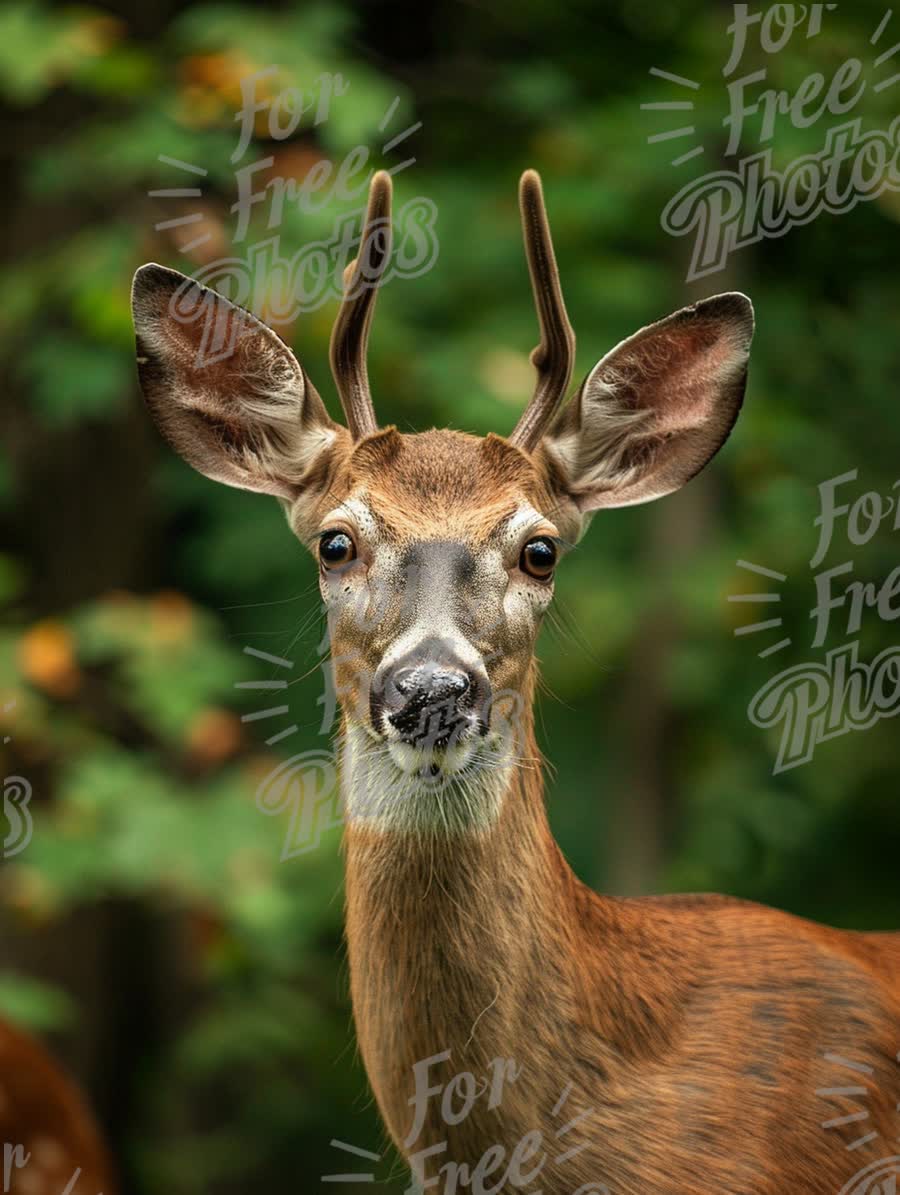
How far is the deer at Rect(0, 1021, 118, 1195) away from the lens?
5.59 m

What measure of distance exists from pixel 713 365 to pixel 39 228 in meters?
5.86

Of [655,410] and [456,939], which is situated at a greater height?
[655,410]

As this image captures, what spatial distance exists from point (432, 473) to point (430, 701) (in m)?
0.62

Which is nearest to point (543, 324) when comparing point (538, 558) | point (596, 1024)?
point (538, 558)

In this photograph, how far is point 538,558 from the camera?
11.5ft

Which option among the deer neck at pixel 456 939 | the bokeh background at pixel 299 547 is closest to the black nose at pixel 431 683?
the deer neck at pixel 456 939

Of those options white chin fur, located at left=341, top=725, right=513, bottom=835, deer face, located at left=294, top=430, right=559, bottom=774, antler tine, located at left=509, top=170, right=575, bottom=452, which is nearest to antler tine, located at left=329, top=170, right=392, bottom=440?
deer face, located at left=294, top=430, right=559, bottom=774

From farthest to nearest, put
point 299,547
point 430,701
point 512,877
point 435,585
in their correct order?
point 299,547, point 512,877, point 435,585, point 430,701

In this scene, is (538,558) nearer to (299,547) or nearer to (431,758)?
(431,758)

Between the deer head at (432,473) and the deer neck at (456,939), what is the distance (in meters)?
0.06

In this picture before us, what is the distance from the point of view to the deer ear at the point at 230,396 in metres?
3.68

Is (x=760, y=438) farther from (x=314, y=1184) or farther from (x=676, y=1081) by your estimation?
(x=314, y=1184)

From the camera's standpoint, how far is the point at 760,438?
7.55 meters

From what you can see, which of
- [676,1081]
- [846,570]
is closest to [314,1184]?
[846,570]
